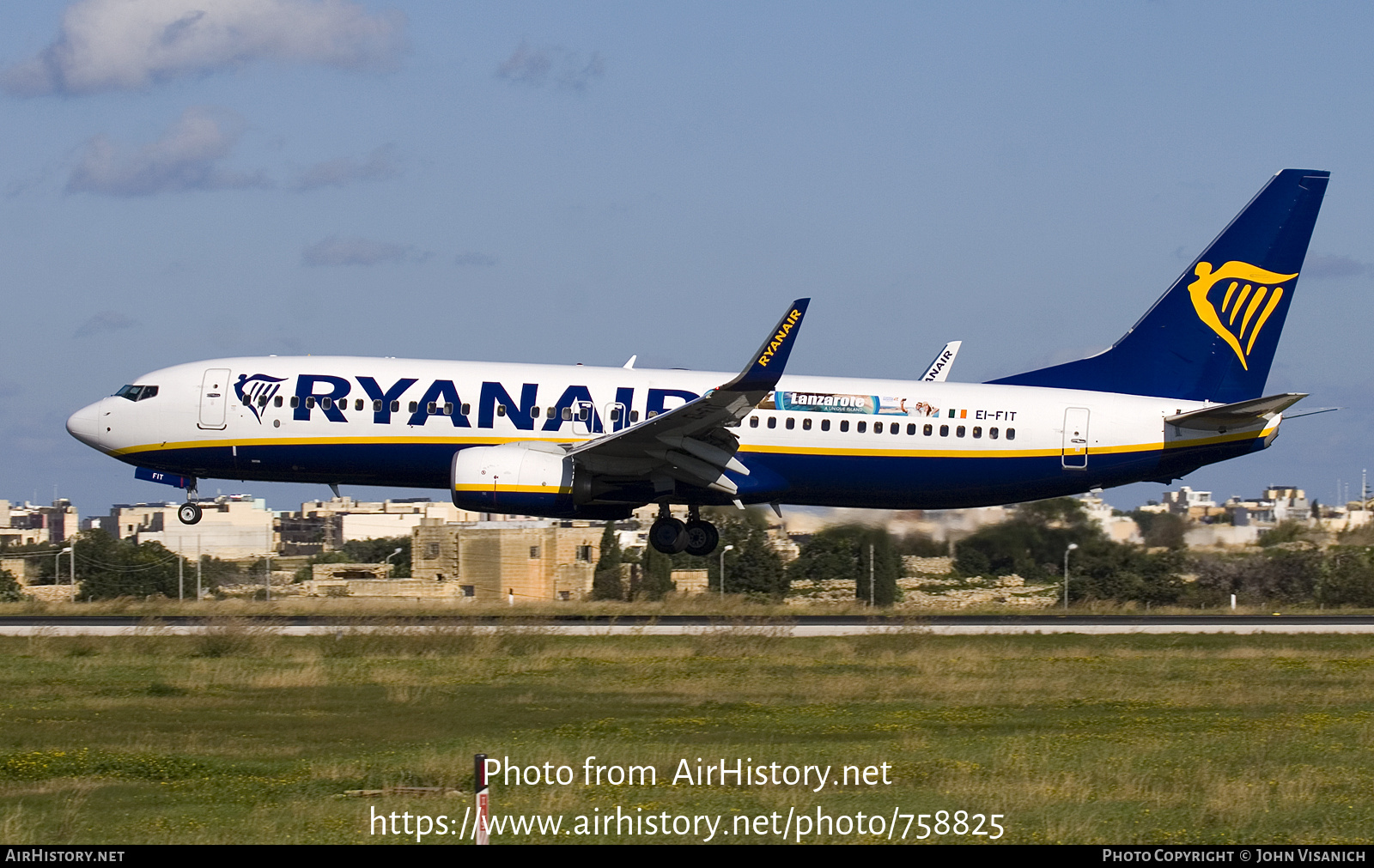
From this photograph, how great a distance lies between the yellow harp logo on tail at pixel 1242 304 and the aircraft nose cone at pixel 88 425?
25213 mm

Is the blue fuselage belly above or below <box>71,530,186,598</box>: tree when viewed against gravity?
above

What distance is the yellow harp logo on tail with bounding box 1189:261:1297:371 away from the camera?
117 feet

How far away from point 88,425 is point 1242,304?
26527 mm

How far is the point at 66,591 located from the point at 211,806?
154ft

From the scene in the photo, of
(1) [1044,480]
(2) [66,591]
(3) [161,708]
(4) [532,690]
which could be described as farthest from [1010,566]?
(2) [66,591]

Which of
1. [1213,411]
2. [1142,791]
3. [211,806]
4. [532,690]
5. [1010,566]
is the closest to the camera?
[211,806]

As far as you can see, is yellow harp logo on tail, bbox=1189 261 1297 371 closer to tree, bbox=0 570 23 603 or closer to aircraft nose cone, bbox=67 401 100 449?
aircraft nose cone, bbox=67 401 100 449

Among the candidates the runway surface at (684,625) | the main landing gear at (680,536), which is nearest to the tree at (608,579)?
the runway surface at (684,625)

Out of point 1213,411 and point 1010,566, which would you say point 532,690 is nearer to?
point 1213,411

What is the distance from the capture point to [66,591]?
57.6 metres

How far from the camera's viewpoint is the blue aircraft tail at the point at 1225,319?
1400 inches

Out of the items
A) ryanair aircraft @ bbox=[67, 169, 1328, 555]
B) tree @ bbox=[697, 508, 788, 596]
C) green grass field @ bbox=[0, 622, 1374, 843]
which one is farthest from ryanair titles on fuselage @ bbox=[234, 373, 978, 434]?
tree @ bbox=[697, 508, 788, 596]

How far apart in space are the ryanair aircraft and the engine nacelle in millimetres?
47

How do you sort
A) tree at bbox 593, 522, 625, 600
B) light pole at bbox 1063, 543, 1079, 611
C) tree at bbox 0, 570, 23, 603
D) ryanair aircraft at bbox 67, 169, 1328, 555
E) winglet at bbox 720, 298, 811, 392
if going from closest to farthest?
winglet at bbox 720, 298, 811, 392 < ryanair aircraft at bbox 67, 169, 1328, 555 < light pole at bbox 1063, 543, 1079, 611 < tree at bbox 593, 522, 625, 600 < tree at bbox 0, 570, 23, 603
